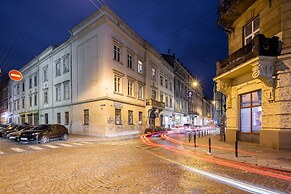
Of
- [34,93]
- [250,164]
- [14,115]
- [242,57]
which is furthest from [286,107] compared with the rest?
[14,115]

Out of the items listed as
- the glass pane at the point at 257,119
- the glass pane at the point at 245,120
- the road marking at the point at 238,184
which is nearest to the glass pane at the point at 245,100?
the glass pane at the point at 245,120

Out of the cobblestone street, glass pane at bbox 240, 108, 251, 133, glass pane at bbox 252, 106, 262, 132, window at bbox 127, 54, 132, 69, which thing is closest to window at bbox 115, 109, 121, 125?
window at bbox 127, 54, 132, 69

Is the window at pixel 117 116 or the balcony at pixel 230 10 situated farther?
the window at pixel 117 116

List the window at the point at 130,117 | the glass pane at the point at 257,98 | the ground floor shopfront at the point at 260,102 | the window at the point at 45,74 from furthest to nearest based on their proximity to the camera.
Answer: the window at the point at 45,74 < the window at the point at 130,117 < the glass pane at the point at 257,98 < the ground floor shopfront at the point at 260,102

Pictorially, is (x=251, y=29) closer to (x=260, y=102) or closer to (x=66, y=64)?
(x=260, y=102)

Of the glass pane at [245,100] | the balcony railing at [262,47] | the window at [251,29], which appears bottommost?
the glass pane at [245,100]

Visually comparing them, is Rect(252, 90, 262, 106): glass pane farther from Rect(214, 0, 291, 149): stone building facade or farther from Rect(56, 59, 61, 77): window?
Rect(56, 59, 61, 77): window

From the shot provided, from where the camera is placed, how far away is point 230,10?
1449 cm

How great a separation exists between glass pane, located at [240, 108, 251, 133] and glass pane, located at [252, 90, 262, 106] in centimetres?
72

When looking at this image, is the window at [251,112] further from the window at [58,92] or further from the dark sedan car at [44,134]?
the window at [58,92]

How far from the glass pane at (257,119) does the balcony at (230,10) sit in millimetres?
6934

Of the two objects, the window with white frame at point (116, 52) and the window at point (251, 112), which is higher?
the window with white frame at point (116, 52)

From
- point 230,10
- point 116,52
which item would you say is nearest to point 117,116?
point 116,52

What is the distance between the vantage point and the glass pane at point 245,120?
14.1m
